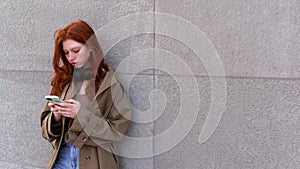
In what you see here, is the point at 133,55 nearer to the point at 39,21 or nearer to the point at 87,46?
the point at 87,46

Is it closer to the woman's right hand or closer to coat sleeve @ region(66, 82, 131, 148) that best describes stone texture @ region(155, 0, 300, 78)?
coat sleeve @ region(66, 82, 131, 148)

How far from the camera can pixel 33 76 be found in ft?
13.6

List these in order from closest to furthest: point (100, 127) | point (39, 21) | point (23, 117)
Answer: point (100, 127)
point (39, 21)
point (23, 117)

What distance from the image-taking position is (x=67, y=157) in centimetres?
337

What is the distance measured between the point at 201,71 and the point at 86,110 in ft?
3.02

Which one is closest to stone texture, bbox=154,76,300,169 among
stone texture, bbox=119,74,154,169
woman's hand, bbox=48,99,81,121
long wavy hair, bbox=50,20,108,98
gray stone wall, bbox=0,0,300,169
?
gray stone wall, bbox=0,0,300,169

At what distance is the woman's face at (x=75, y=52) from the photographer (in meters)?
3.16

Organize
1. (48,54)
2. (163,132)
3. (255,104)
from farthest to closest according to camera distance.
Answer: (48,54) → (163,132) → (255,104)

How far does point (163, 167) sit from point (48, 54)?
154 cm

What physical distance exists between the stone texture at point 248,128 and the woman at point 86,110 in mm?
434

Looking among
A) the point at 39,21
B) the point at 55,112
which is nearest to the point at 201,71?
the point at 55,112

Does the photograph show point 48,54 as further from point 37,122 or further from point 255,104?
point 255,104

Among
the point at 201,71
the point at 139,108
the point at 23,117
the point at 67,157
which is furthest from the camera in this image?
the point at 23,117

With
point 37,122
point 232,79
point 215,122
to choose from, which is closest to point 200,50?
point 232,79
